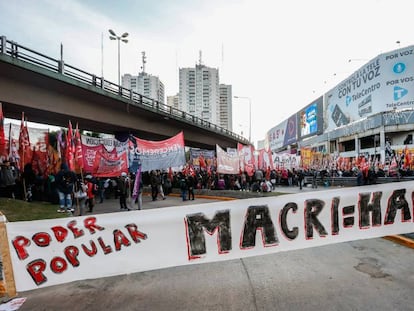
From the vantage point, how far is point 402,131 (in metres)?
39.8

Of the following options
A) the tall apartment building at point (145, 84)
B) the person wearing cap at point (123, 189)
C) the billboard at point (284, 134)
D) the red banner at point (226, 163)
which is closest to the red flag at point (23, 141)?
the person wearing cap at point (123, 189)

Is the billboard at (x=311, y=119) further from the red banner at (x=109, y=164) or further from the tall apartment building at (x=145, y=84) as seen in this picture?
the red banner at (x=109, y=164)

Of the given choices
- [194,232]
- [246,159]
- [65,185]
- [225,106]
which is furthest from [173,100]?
[194,232]

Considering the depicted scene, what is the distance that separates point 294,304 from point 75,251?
305 centimetres

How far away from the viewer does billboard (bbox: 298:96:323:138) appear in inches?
2392

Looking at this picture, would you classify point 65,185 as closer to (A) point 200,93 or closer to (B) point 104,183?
(B) point 104,183

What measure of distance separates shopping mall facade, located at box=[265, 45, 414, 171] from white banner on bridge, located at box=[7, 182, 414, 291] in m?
21.4

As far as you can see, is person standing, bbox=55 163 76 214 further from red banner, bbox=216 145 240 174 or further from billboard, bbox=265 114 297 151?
billboard, bbox=265 114 297 151

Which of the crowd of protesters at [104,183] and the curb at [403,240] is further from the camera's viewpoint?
the crowd of protesters at [104,183]

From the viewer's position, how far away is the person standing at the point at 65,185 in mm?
10355

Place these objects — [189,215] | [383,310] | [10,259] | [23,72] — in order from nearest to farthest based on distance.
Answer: [383,310] < [10,259] < [189,215] < [23,72]

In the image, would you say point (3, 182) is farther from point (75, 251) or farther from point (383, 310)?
point (383, 310)

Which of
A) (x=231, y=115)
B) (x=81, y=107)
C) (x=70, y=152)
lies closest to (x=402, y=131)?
(x=81, y=107)

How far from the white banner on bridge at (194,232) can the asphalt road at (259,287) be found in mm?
356
